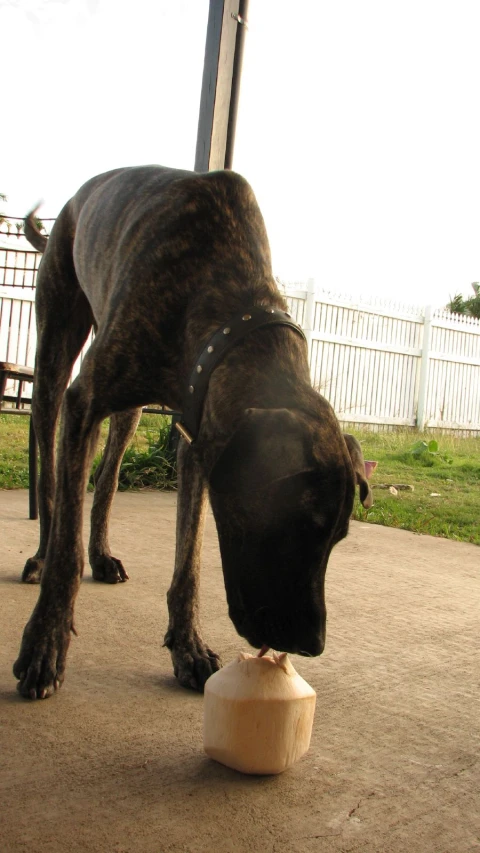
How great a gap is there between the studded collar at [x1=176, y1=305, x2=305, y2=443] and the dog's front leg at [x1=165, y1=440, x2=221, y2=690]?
11 centimetres

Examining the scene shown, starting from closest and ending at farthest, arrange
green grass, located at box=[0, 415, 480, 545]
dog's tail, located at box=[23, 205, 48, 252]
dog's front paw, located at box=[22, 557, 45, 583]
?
dog's front paw, located at box=[22, 557, 45, 583] → dog's tail, located at box=[23, 205, 48, 252] → green grass, located at box=[0, 415, 480, 545]

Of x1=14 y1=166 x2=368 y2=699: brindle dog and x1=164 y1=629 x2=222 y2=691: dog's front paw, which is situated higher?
x1=14 y1=166 x2=368 y2=699: brindle dog

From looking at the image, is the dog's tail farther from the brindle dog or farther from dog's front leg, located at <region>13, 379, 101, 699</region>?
dog's front leg, located at <region>13, 379, 101, 699</region>

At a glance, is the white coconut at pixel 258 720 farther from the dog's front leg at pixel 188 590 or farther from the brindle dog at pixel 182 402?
the dog's front leg at pixel 188 590

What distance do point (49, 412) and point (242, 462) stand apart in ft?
5.79

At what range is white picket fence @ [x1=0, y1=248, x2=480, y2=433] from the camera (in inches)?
547

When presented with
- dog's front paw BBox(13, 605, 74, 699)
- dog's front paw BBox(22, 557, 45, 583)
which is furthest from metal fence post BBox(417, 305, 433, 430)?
dog's front paw BBox(13, 605, 74, 699)

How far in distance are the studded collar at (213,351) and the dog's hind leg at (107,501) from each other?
1.27 meters

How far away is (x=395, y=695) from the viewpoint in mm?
2398

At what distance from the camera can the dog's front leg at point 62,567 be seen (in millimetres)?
2289

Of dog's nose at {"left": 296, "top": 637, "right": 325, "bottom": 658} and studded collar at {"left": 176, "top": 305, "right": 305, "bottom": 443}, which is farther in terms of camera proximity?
studded collar at {"left": 176, "top": 305, "right": 305, "bottom": 443}

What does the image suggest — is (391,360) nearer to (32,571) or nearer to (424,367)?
(424,367)

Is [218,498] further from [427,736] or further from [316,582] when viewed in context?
[427,736]

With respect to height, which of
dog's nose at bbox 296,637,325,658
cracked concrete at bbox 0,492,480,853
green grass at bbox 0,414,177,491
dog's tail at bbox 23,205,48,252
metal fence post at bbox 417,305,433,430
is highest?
metal fence post at bbox 417,305,433,430
